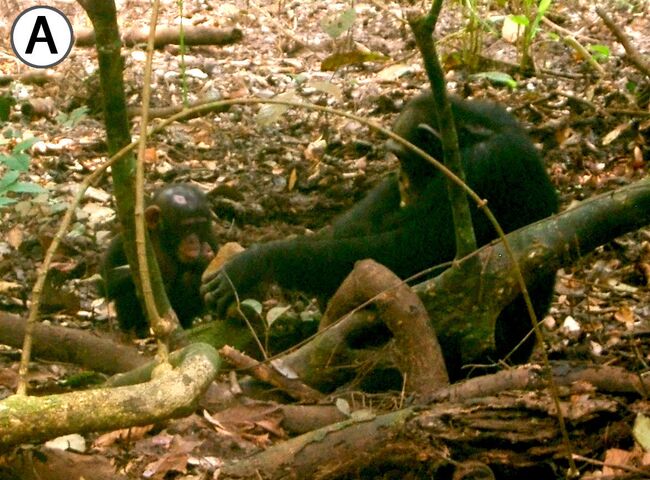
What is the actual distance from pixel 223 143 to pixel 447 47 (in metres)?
2.06

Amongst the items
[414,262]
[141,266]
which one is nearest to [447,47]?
[414,262]

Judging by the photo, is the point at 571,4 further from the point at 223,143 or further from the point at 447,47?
the point at 223,143

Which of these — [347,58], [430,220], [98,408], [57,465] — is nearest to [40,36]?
[430,220]

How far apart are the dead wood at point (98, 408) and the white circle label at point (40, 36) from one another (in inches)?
123

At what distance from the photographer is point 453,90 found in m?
7.38

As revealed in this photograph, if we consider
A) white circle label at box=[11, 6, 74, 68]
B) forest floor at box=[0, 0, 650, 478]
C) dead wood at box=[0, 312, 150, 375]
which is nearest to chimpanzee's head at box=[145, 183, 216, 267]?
forest floor at box=[0, 0, 650, 478]

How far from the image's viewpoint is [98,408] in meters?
2.39

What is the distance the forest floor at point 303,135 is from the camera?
208 inches

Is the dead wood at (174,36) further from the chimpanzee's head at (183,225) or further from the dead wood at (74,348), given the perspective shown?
the dead wood at (74,348)

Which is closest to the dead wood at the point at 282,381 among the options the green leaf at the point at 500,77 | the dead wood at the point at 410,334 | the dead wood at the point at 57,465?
the dead wood at the point at 410,334

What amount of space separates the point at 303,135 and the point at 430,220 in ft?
8.65

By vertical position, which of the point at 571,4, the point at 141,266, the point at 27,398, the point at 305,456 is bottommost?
the point at 305,456

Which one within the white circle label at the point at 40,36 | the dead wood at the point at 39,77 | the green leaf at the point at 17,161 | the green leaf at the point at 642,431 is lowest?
the green leaf at the point at 642,431

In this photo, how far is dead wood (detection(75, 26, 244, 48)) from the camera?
27.1ft
